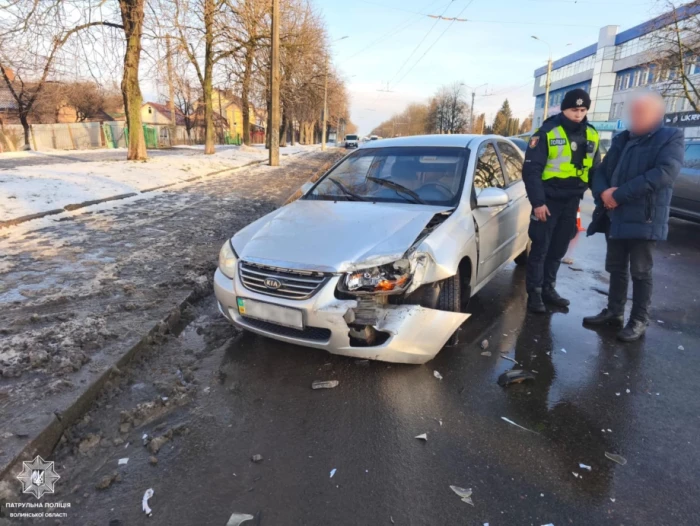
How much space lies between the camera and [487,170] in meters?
4.27

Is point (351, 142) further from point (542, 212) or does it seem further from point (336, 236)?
point (336, 236)

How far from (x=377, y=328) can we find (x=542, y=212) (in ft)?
7.48

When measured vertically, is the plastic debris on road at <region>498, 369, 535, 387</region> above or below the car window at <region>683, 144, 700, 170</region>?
below

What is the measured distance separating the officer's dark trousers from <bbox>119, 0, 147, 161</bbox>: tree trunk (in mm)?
15841

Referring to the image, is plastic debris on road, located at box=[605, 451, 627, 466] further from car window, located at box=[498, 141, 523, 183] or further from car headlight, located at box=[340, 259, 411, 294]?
car window, located at box=[498, 141, 523, 183]

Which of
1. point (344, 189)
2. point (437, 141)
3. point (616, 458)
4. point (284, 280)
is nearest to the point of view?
point (616, 458)

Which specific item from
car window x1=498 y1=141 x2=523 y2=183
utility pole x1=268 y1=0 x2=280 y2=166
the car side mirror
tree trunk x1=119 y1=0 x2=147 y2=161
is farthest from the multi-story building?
the car side mirror

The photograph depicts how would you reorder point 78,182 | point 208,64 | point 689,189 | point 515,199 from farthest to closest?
point 208,64 → point 78,182 → point 689,189 → point 515,199

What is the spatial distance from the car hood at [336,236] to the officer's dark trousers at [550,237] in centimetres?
137

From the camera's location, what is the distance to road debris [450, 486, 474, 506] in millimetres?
2039

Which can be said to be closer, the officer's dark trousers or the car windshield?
the car windshield

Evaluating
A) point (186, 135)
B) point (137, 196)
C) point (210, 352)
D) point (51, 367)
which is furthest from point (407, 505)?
point (186, 135)

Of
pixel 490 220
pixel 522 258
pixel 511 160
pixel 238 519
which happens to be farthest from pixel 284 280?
pixel 522 258

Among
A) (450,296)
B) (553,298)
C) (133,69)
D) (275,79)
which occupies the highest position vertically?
(275,79)
